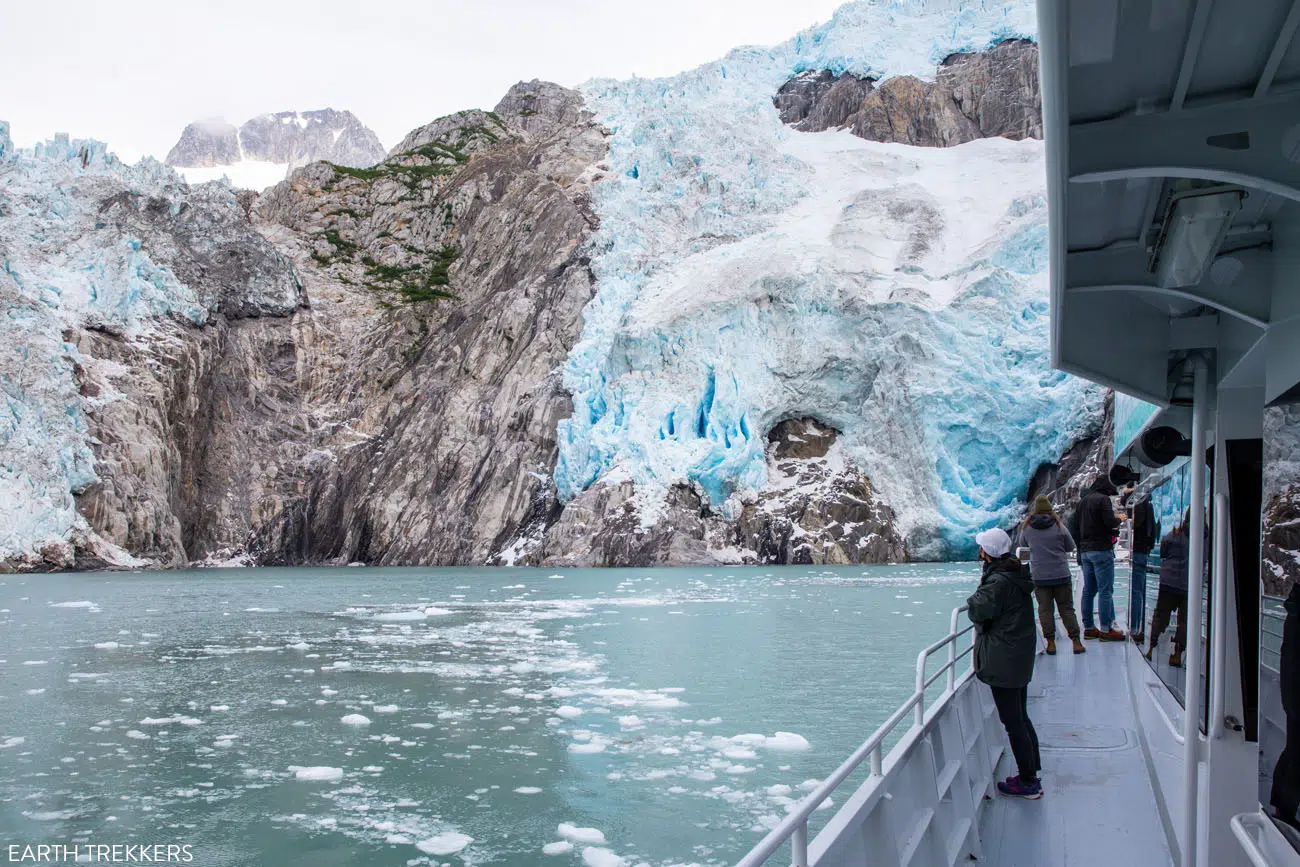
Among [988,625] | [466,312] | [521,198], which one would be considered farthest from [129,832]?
[521,198]

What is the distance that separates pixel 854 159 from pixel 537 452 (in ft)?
92.5

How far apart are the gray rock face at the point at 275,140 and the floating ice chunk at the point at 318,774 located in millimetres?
168500

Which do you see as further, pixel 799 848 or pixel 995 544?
pixel 995 544

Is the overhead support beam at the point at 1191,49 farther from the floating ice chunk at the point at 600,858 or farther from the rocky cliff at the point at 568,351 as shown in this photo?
the rocky cliff at the point at 568,351

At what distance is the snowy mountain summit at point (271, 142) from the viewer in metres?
165

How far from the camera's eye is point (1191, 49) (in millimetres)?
1974

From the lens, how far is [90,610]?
71.8 ft

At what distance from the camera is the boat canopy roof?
1.94 meters

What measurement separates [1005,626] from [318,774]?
5.37m

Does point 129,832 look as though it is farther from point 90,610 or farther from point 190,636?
point 90,610

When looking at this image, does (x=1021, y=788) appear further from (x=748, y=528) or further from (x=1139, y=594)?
(x=748, y=528)

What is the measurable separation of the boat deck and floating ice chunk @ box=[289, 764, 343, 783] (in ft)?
16.1

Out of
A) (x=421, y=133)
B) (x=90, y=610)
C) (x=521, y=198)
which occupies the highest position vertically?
(x=421, y=133)

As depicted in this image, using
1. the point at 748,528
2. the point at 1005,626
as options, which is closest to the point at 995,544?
the point at 1005,626
